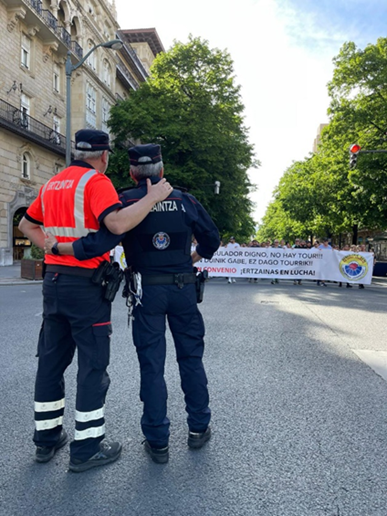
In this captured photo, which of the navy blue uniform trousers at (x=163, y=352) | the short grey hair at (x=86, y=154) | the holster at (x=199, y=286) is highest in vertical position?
the short grey hair at (x=86, y=154)

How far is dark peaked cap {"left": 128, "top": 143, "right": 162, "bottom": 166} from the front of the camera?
285 cm

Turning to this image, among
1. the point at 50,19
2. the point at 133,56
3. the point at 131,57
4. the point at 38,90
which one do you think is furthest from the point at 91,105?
the point at 133,56

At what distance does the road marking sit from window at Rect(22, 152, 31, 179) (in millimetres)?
24443

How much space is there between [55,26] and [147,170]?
31133mm

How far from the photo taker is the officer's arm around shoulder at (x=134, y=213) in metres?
2.52

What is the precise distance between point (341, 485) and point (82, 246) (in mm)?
2004

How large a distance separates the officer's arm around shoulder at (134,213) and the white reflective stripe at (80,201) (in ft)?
0.57

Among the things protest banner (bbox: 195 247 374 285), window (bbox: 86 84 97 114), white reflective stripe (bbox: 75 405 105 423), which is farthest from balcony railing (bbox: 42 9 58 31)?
white reflective stripe (bbox: 75 405 105 423)

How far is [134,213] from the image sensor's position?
255 centimetres

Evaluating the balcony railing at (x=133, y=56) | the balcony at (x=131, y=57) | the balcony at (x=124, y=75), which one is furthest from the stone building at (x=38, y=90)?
the balcony at (x=131, y=57)

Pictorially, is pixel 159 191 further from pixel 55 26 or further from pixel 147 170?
pixel 55 26

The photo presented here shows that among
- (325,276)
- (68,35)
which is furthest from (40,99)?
(325,276)

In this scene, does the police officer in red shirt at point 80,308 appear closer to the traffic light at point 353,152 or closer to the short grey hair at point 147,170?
the short grey hair at point 147,170

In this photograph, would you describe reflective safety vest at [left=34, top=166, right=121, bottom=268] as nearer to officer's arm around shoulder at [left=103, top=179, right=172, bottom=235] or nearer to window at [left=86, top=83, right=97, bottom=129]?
officer's arm around shoulder at [left=103, top=179, right=172, bottom=235]
